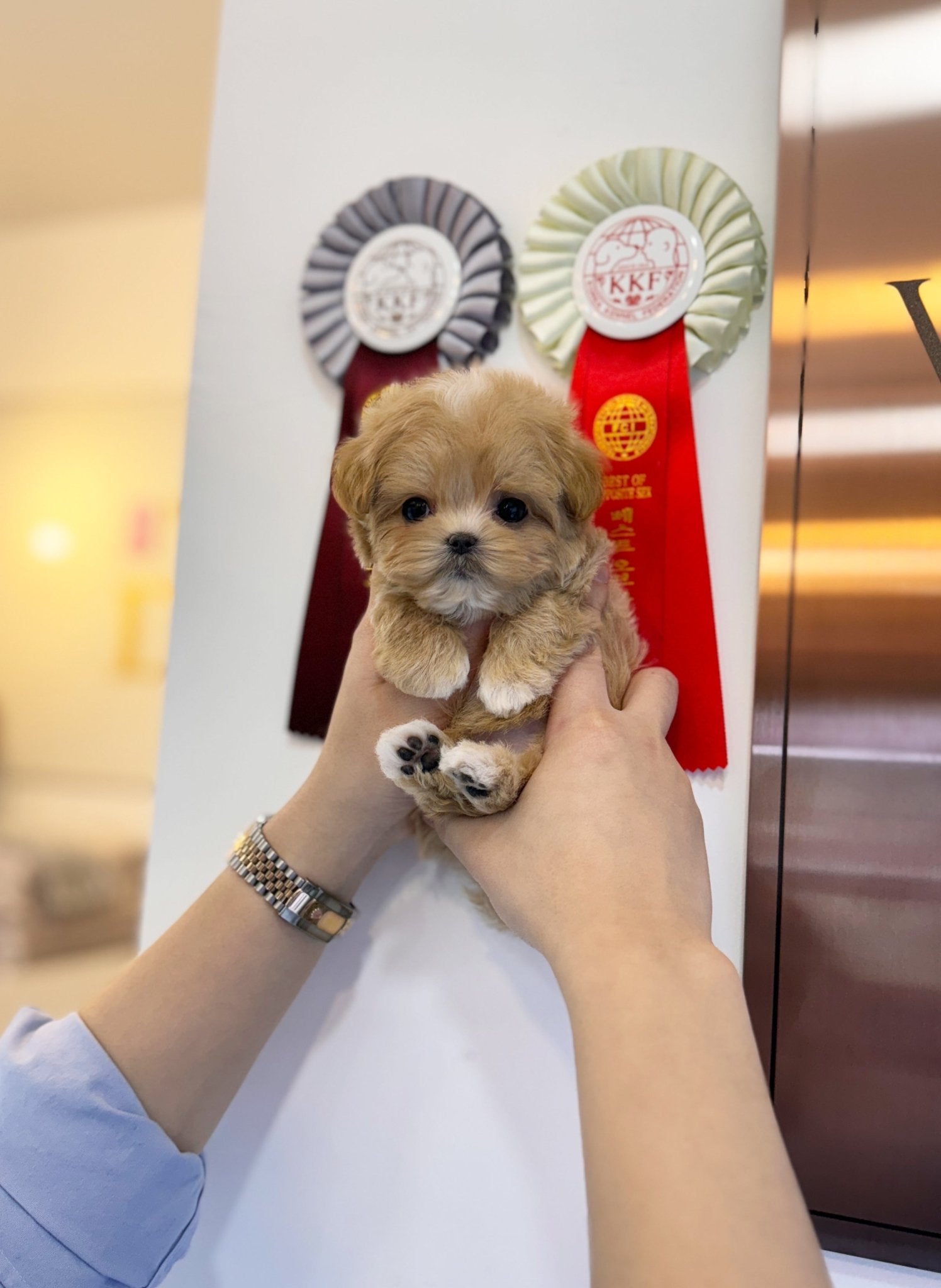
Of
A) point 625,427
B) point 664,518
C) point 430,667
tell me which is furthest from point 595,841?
point 625,427

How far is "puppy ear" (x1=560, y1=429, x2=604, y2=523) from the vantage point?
111cm

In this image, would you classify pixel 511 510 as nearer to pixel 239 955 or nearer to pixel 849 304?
pixel 849 304

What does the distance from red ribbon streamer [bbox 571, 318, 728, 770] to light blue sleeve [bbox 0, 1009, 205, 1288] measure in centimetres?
88

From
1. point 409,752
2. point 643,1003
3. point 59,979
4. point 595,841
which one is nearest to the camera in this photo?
point 643,1003

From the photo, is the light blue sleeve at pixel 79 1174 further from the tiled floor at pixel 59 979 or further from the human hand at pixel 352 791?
the tiled floor at pixel 59 979

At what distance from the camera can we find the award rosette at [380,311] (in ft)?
4.62

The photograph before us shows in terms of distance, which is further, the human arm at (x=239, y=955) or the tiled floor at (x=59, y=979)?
the tiled floor at (x=59, y=979)

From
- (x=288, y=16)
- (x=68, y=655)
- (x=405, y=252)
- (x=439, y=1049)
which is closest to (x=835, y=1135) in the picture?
(x=439, y=1049)

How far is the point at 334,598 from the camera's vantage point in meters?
1.46

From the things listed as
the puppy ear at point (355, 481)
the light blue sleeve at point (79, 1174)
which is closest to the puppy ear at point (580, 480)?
the puppy ear at point (355, 481)

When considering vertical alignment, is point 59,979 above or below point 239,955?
below

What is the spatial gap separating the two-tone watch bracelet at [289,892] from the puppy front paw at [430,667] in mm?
341

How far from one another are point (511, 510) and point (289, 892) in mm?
613

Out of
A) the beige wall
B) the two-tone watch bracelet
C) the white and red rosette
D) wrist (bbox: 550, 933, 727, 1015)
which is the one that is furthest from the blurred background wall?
wrist (bbox: 550, 933, 727, 1015)
